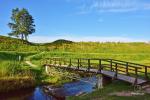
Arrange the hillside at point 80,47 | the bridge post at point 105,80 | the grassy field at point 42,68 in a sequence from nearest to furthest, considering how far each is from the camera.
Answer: the grassy field at point 42,68 < the bridge post at point 105,80 < the hillside at point 80,47

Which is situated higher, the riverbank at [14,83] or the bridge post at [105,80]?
the bridge post at [105,80]

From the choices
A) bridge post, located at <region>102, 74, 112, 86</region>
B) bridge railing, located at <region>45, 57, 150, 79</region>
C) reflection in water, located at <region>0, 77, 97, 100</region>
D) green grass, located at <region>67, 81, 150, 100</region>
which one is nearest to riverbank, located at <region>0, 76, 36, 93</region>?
reflection in water, located at <region>0, 77, 97, 100</region>

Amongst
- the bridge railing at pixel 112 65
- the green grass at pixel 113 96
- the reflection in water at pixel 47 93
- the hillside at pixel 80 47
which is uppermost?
the hillside at pixel 80 47

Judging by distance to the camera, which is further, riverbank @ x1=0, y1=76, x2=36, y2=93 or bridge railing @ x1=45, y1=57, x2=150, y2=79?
riverbank @ x1=0, y1=76, x2=36, y2=93

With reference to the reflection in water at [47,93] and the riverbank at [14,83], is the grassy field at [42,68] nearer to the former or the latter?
the riverbank at [14,83]

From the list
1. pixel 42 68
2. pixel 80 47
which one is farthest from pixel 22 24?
pixel 42 68

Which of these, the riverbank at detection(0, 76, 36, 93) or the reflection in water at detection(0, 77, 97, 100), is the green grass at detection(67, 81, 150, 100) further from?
the riverbank at detection(0, 76, 36, 93)

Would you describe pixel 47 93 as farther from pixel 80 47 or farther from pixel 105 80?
pixel 80 47

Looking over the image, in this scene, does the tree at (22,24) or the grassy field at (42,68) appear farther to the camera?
the tree at (22,24)

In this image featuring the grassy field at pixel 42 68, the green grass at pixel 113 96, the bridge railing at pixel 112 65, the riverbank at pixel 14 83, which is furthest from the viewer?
the riverbank at pixel 14 83

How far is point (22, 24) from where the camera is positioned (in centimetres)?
13662

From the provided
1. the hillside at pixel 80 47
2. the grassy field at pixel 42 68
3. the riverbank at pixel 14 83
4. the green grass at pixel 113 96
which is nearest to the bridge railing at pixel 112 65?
the green grass at pixel 113 96

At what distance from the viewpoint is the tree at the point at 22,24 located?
447 feet

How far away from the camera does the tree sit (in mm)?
136250
